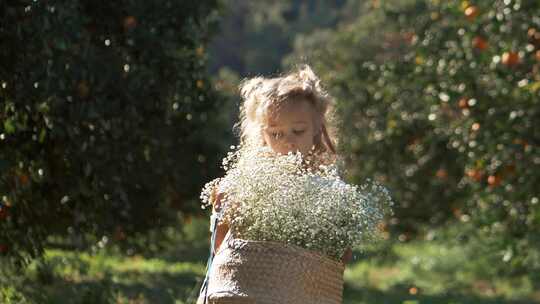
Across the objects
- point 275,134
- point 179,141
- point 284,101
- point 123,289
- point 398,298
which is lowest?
point 275,134

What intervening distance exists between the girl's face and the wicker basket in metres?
0.46

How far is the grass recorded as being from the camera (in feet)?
20.2

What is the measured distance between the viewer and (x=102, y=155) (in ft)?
18.5

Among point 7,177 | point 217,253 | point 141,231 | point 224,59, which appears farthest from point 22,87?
point 224,59

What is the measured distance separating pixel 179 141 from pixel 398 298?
209cm

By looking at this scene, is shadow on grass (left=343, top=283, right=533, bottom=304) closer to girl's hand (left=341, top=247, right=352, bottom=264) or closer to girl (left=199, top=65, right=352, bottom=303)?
girl (left=199, top=65, right=352, bottom=303)

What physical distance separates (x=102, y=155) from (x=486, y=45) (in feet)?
10.1

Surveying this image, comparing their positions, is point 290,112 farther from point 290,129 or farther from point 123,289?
point 123,289

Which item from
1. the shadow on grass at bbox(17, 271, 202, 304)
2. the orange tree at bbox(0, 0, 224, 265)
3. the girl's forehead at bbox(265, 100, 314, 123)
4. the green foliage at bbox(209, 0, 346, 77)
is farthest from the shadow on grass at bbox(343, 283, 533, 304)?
the green foliage at bbox(209, 0, 346, 77)

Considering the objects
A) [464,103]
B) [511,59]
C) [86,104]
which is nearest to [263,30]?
[464,103]

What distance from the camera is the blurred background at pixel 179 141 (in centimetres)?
514

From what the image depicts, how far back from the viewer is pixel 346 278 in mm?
10734

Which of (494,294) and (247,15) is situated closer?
(494,294)

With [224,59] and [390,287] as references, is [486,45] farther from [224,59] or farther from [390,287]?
[224,59]
